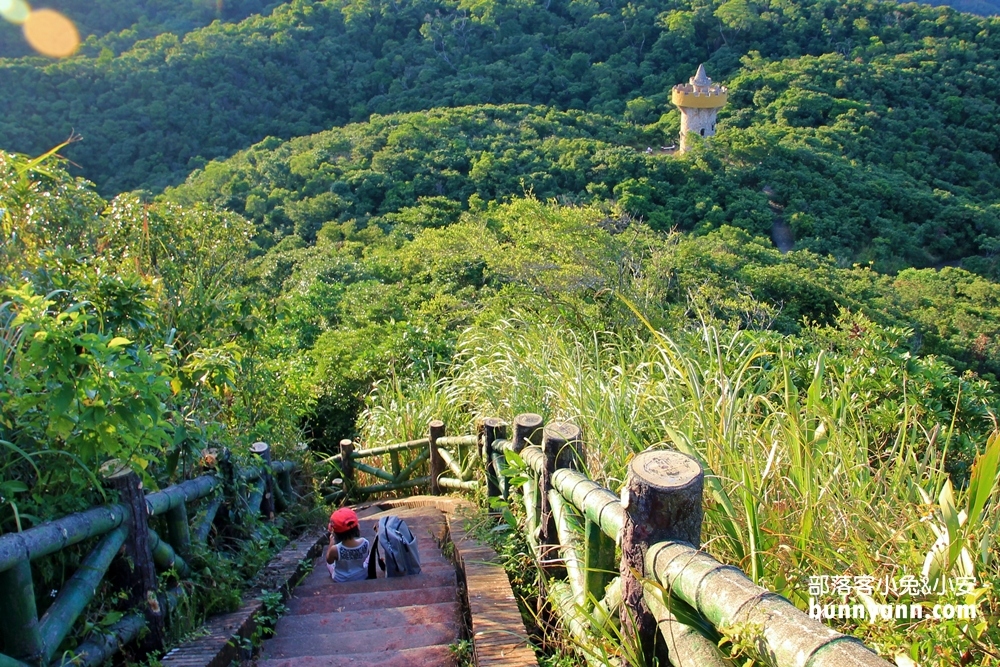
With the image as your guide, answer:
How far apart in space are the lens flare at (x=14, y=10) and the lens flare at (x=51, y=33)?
27cm

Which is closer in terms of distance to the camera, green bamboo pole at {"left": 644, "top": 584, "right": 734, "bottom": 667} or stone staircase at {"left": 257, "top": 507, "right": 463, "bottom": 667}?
green bamboo pole at {"left": 644, "top": 584, "right": 734, "bottom": 667}

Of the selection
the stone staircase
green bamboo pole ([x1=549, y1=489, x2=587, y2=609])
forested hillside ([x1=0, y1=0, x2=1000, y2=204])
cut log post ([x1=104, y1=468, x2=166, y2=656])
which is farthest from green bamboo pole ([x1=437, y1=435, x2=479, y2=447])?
forested hillside ([x1=0, y1=0, x2=1000, y2=204])

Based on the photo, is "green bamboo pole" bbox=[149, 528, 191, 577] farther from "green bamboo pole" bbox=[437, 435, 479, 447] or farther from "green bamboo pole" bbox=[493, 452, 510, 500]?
"green bamboo pole" bbox=[437, 435, 479, 447]

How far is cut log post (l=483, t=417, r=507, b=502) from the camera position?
3613mm

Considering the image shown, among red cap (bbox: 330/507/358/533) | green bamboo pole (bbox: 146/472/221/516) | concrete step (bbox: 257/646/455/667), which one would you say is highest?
green bamboo pole (bbox: 146/472/221/516)

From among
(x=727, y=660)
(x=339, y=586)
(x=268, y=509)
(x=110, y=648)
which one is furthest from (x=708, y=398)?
(x=268, y=509)

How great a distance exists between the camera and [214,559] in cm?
275

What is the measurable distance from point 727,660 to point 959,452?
11.9 feet

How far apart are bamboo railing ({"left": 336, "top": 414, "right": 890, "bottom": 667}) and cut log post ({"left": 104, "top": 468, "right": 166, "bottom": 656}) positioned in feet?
3.98

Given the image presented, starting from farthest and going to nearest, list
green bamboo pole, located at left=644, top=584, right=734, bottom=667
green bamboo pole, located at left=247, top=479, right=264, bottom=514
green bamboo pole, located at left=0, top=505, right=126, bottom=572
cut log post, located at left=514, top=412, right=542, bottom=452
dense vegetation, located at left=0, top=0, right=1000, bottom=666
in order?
green bamboo pole, located at left=247, top=479, right=264, bottom=514
cut log post, located at left=514, top=412, right=542, bottom=452
dense vegetation, located at left=0, top=0, right=1000, bottom=666
green bamboo pole, located at left=0, top=505, right=126, bottom=572
green bamboo pole, located at left=644, top=584, right=734, bottom=667

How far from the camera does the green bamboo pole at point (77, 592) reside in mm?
1839

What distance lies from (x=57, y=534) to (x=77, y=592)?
192mm

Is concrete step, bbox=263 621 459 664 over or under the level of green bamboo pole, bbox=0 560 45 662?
under

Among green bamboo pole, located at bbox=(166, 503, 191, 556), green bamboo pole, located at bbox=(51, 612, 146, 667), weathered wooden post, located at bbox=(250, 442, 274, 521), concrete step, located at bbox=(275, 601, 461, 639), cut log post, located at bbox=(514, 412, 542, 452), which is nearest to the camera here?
green bamboo pole, located at bbox=(51, 612, 146, 667)
